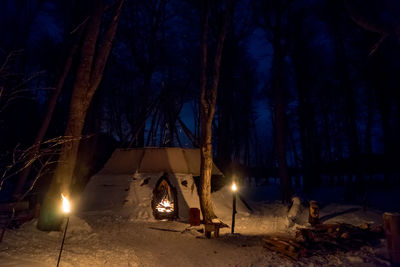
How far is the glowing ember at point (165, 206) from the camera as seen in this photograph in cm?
1084

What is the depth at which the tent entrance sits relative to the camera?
10734 millimetres

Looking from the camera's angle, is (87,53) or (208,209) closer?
(87,53)

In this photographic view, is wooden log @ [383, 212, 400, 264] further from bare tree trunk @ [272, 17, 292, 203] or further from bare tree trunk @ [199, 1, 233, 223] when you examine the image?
bare tree trunk @ [272, 17, 292, 203]

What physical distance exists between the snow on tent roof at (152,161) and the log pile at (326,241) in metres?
5.89

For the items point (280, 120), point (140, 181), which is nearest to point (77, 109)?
point (140, 181)

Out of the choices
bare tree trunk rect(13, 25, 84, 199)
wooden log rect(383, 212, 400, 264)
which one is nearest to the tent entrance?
bare tree trunk rect(13, 25, 84, 199)

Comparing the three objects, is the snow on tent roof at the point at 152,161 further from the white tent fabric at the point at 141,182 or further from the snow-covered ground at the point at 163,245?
the snow-covered ground at the point at 163,245

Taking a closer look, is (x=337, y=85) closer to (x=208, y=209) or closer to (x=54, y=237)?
(x=208, y=209)

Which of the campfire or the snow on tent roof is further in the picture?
the snow on tent roof

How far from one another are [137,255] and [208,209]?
3.89 meters

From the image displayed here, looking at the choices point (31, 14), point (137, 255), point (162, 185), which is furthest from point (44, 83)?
point (137, 255)

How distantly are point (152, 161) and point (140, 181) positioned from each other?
37.0 inches

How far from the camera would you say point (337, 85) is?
73.7 ft

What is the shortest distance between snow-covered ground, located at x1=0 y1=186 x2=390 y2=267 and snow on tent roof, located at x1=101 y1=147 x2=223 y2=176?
2.17m
